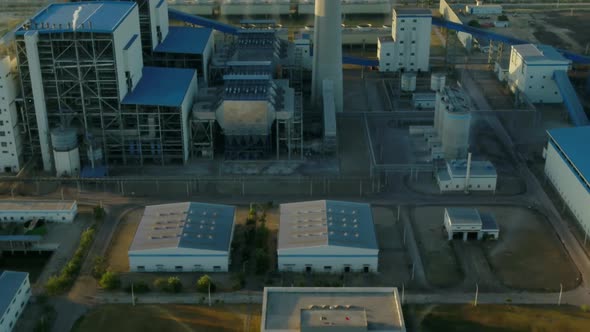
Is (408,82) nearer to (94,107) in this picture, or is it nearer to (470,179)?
(470,179)

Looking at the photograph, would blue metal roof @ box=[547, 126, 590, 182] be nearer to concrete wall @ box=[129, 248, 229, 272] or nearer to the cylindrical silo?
the cylindrical silo

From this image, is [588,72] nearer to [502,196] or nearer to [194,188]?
[502,196]

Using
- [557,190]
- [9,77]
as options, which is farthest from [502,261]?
[9,77]

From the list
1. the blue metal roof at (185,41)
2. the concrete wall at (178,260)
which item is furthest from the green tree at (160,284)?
the blue metal roof at (185,41)

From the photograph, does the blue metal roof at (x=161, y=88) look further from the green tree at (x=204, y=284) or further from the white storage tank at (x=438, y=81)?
the white storage tank at (x=438, y=81)

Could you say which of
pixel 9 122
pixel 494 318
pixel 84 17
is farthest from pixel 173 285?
pixel 84 17

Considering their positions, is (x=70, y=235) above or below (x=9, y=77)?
below
